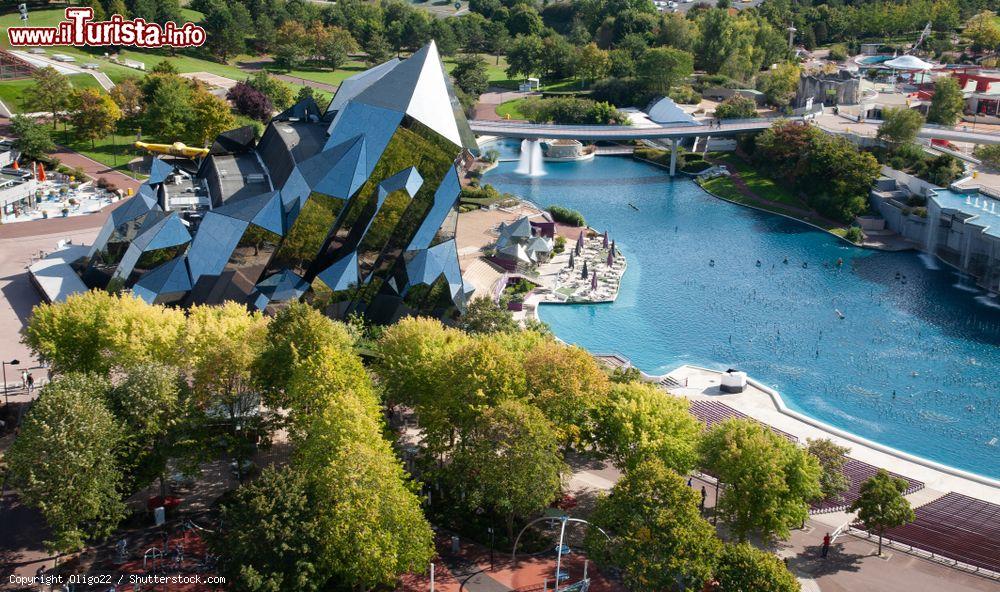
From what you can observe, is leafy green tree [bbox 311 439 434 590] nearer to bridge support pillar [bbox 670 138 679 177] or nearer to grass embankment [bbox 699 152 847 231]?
grass embankment [bbox 699 152 847 231]

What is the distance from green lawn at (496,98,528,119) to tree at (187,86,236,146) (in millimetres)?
59270

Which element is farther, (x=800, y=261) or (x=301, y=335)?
(x=800, y=261)

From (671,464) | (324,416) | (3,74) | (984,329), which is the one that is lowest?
(984,329)

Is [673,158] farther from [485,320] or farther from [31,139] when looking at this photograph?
[31,139]

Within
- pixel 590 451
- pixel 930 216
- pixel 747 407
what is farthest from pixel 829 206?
pixel 590 451

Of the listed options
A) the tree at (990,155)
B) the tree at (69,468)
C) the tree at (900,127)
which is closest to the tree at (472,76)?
the tree at (900,127)

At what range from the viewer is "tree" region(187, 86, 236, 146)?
12594 centimetres

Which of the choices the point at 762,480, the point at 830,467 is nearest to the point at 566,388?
the point at 762,480

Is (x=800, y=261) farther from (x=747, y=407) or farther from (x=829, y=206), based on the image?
(x=747, y=407)

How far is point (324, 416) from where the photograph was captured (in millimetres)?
54938

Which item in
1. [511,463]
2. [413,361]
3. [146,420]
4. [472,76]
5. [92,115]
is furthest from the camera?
[472,76]

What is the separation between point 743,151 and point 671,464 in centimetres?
10606

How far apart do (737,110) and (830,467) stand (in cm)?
11479

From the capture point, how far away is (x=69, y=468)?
51.0 m
